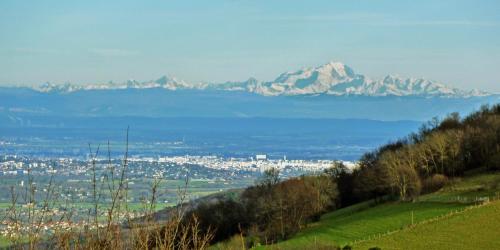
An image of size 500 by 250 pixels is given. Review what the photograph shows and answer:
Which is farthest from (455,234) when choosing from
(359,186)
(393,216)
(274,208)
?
(359,186)

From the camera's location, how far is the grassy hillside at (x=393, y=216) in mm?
37844

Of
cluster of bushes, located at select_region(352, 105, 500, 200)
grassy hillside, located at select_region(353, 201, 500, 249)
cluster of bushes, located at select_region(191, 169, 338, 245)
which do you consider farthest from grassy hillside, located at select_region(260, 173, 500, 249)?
cluster of bushes, located at select_region(352, 105, 500, 200)

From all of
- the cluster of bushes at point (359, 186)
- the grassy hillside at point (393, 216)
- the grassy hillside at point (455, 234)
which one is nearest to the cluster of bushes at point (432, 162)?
the cluster of bushes at point (359, 186)

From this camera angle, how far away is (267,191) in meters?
52.9

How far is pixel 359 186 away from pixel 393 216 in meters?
13.4

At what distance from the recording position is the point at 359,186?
179ft

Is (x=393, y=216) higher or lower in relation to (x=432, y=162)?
lower

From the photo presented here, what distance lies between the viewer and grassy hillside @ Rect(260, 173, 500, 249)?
124 feet

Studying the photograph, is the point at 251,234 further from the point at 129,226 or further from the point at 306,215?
the point at 129,226

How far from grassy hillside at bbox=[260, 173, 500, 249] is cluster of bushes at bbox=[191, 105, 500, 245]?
173cm

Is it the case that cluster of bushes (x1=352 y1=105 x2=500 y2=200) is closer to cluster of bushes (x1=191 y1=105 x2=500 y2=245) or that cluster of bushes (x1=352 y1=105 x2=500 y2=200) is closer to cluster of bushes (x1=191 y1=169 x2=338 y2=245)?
cluster of bushes (x1=191 y1=105 x2=500 y2=245)

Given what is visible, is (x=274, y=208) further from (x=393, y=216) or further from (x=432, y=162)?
(x=432, y=162)

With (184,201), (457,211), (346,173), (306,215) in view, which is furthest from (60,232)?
(346,173)

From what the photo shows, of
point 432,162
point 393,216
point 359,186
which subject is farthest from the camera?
point 432,162
